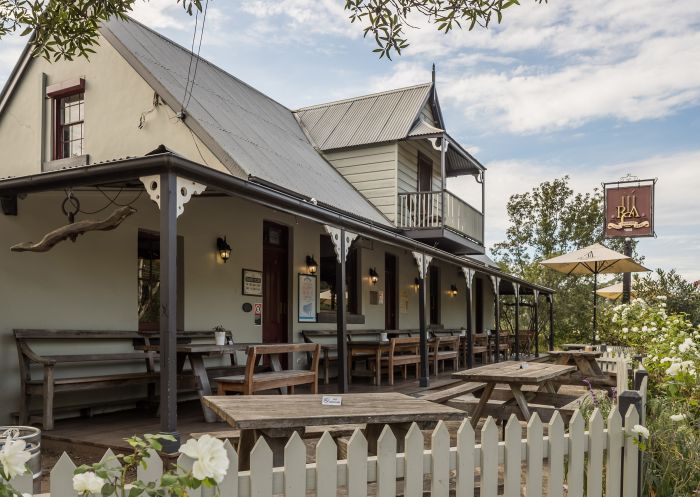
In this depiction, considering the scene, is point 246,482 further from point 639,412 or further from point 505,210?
point 505,210

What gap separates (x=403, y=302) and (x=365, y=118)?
4742 mm

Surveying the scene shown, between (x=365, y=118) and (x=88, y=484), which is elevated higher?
(x=365, y=118)

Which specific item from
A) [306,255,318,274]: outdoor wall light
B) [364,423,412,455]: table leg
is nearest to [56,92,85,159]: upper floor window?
[306,255,318,274]: outdoor wall light

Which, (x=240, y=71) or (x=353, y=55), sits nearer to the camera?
(x=353, y=55)

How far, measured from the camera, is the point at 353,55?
8852mm

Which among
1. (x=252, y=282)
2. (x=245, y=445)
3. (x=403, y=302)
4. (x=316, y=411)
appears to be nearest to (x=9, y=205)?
(x=252, y=282)

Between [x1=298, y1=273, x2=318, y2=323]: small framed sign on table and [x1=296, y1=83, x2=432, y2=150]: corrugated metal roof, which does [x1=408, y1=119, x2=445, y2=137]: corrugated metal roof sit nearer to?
[x1=296, y1=83, x2=432, y2=150]: corrugated metal roof

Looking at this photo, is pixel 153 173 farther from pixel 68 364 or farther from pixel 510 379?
pixel 510 379

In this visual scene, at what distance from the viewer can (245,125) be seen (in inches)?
431

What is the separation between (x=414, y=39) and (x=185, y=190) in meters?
2.45

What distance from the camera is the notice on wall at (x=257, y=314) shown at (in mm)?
10478

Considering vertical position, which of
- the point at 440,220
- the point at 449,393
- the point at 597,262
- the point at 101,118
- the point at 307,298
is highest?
the point at 101,118

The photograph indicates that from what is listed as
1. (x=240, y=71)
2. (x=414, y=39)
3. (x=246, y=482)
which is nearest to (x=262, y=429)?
(x=246, y=482)

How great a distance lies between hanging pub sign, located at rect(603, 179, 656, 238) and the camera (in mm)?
17609
